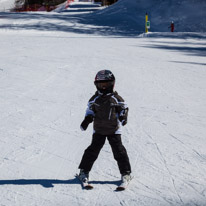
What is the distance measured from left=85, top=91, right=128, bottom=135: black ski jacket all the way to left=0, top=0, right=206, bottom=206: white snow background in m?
0.64

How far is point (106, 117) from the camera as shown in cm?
362

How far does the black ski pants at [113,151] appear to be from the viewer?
371cm

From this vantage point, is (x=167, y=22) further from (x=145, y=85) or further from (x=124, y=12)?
(x=145, y=85)

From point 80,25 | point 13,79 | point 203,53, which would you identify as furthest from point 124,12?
point 13,79

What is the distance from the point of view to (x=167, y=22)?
84.1 feet

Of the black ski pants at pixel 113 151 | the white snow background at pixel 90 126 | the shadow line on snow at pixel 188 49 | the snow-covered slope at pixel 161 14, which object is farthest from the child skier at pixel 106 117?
the snow-covered slope at pixel 161 14

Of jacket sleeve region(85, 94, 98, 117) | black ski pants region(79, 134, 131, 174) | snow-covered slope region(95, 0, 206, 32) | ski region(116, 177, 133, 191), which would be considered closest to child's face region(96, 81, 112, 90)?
jacket sleeve region(85, 94, 98, 117)

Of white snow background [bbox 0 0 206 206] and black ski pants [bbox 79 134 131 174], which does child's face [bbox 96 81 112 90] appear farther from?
white snow background [bbox 0 0 206 206]

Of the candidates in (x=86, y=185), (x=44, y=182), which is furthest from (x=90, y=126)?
(x=86, y=185)

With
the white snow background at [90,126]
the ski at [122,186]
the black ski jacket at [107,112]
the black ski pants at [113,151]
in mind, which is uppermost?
the black ski jacket at [107,112]

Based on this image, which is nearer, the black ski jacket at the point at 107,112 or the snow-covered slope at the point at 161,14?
the black ski jacket at the point at 107,112

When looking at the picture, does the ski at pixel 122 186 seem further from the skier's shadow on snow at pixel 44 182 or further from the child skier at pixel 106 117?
the skier's shadow on snow at pixel 44 182

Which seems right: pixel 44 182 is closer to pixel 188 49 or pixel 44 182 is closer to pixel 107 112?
pixel 107 112

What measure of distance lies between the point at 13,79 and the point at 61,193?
20.7 feet
